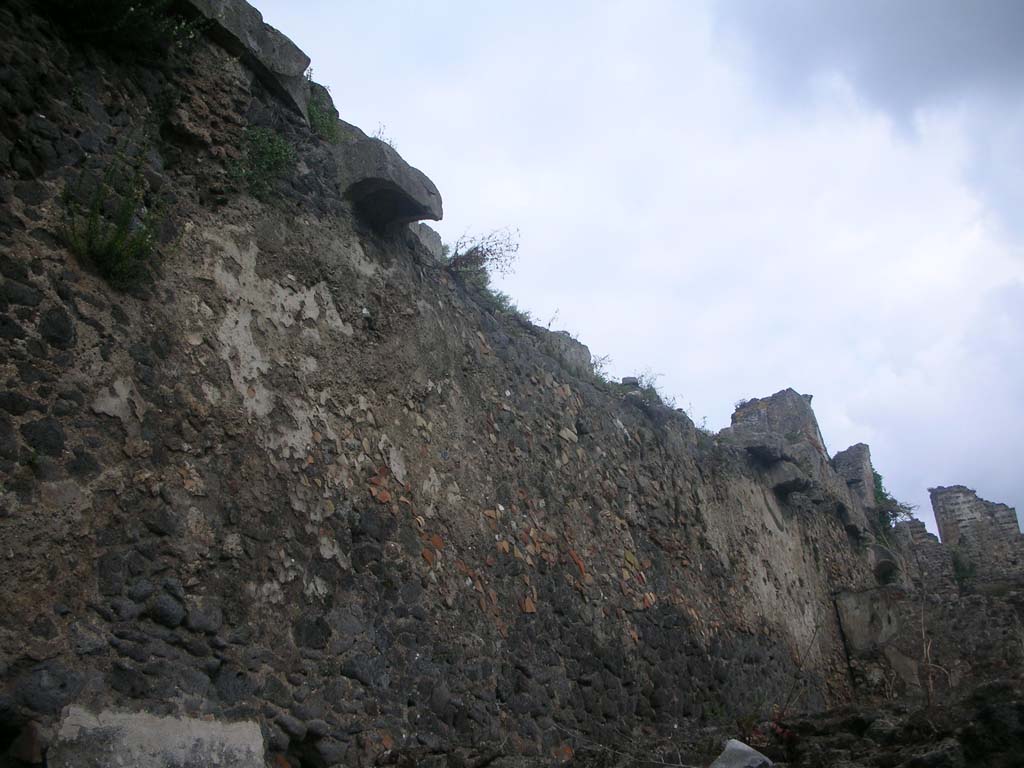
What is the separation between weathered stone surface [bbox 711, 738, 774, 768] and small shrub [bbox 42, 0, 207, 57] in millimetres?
3757

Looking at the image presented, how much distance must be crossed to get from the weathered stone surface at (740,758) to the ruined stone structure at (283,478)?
2.70 ft

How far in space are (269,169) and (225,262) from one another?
0.68 metres

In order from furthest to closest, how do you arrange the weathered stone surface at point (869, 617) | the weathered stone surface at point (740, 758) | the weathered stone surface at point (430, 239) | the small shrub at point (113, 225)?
1. the weathered stone surface at point (869, 617)
2. the weathered stone surface at point (430, 239)
3. the small shrub at point (113, 225)
4. the weathered stone surface at point (740, 758)

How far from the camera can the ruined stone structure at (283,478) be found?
333cm

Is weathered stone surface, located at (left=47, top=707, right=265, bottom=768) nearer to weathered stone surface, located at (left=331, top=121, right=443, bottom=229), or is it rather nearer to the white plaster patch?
the white plaster patch

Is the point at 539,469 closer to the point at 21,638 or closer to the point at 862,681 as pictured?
the point at 21,638

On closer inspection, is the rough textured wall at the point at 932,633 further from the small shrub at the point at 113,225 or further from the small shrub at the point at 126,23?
the small shrub at the point at 126,23

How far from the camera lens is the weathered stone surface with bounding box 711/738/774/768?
333 cm

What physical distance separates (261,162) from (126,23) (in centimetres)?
94

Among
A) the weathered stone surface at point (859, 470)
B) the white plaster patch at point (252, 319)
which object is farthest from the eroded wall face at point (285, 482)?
the weathered stone surface at point (859, 470)

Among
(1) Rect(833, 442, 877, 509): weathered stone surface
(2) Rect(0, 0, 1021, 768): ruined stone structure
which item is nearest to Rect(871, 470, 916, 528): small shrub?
(1) Rect(833, 442, 877, 509): weathered stone surface

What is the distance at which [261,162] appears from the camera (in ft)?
15.7

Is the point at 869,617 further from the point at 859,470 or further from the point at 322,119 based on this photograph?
the point at 322,119

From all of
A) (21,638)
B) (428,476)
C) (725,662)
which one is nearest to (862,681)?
A: (725,662)
